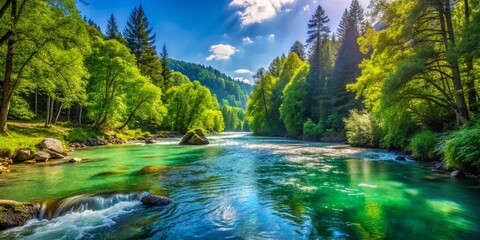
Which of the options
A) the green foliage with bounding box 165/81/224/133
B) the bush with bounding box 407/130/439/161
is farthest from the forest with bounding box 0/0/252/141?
the bush with bounding box 407/130/439/161

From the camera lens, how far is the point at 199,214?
24.7 feet

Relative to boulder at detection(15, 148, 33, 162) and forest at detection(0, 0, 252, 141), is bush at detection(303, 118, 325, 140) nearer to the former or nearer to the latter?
forest at detection(0, 0, 252, 141)

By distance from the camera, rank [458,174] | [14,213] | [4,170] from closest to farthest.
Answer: [14,213], [458,174], [4,170]

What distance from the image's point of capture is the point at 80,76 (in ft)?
73.4

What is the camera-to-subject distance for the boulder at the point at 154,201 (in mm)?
8383

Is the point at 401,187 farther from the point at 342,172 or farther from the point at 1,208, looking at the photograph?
the point at 1,208

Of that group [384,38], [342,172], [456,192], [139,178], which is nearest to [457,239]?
[456,192]

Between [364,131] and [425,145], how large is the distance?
10481mm

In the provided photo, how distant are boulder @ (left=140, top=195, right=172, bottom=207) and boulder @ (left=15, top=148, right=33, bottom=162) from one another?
40.2 ft

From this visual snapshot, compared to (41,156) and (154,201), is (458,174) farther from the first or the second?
(41,156)

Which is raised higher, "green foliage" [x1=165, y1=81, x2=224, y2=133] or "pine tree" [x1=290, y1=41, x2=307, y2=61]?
"pine tree" [x1=290, y1=41, x2=307, y2=61]

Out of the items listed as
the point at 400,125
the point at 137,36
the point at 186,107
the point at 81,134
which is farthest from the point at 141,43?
the point at 400,125

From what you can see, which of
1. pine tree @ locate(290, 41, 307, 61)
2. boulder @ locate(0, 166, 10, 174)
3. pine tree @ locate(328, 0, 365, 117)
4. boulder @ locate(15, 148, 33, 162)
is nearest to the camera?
boulder @ locate(0, 166, 10, 174)

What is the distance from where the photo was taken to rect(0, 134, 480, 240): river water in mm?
6230
